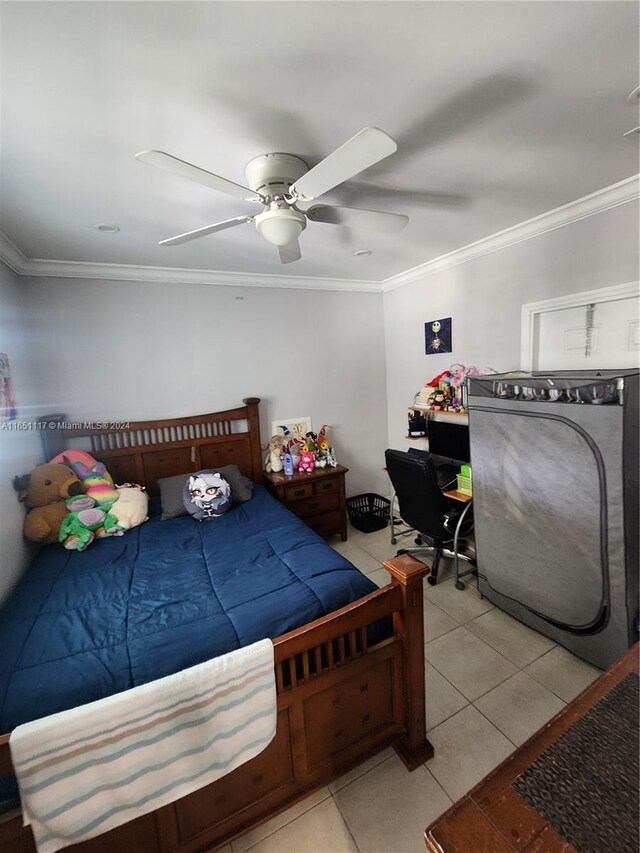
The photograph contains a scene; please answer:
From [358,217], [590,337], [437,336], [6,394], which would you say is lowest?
[6,394]

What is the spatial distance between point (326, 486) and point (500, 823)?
2.61m

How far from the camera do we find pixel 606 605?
1688mm

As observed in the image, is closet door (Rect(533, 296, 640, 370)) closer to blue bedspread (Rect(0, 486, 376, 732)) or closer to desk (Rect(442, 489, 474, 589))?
desk (Rect(442, 489, 474, 589))

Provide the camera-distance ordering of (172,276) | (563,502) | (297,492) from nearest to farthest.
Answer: (563,502)
(172,276)
(297,492)

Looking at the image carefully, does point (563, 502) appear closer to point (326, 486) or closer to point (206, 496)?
point (326, 486)

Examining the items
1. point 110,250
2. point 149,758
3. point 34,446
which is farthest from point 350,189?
point 34,446

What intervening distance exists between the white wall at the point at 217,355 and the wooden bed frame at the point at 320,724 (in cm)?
224

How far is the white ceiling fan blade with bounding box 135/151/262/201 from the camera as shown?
1003 millimetres

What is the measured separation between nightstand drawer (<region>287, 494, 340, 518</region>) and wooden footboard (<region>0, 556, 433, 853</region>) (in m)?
1.72

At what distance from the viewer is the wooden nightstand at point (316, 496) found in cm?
304

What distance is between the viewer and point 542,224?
7.28 ft

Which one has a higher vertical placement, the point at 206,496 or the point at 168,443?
the point at 168,443

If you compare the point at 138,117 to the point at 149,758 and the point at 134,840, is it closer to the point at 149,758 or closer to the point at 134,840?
the point at 149,758

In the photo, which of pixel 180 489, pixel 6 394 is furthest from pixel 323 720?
pixel 6 394
